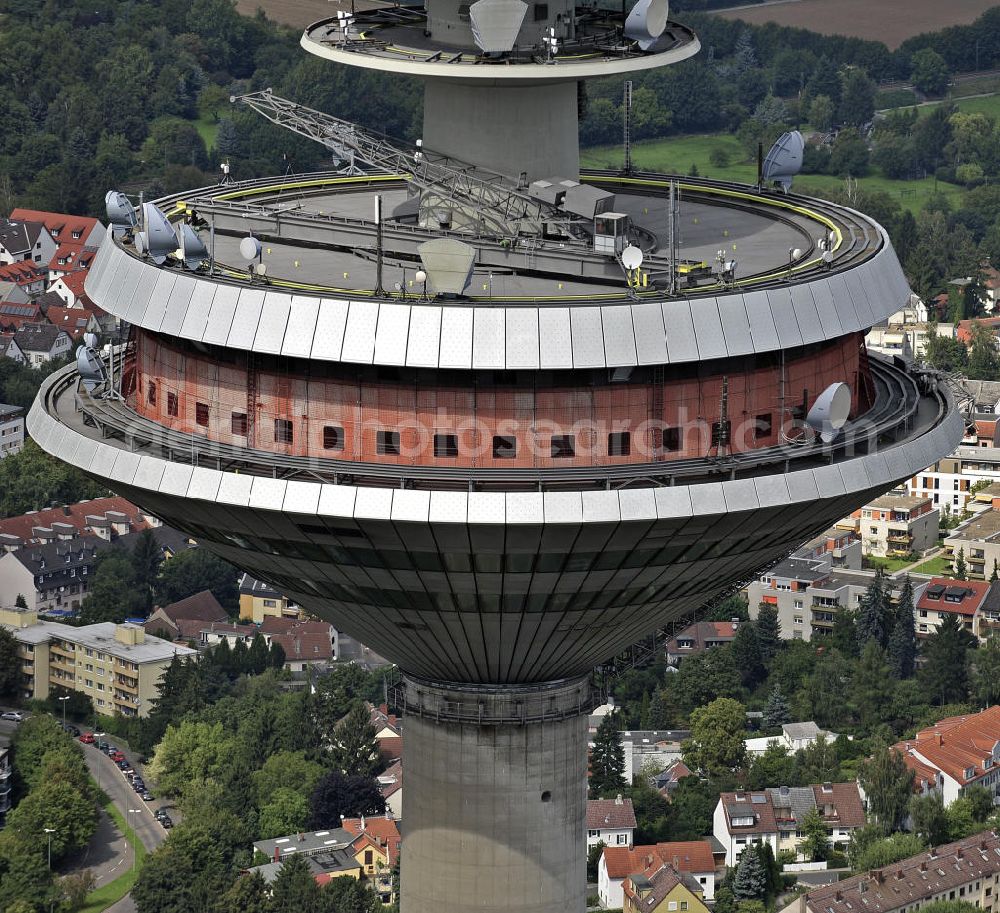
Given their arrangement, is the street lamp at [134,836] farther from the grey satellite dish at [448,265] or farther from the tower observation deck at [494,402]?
the grey satellite dish at [448,265]

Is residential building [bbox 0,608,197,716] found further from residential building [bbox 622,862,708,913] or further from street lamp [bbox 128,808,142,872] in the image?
residential building [bbox 622,862,708,913]

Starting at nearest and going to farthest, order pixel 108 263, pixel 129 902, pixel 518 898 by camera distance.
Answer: pixel 108 263 < pixel 518 898 < pixel 129 902

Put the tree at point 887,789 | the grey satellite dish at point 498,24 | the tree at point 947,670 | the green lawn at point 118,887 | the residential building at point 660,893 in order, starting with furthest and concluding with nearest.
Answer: the tree at point 947,670
the tree at point 887,789
the green lawn at point 118,887
the residential building at point 660,893
the grey satellite dish at point 498,24

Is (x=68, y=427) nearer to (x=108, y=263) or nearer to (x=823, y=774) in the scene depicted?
(x=108, y=263)

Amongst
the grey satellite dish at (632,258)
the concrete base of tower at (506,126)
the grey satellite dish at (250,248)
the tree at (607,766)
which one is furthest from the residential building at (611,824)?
the grey satellite dish at (632,258)

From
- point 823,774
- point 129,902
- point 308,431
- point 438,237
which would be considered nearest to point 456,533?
point 308,431

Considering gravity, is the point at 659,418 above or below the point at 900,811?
above

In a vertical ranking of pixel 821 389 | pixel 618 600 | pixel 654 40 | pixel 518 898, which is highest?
pixel 654 40
